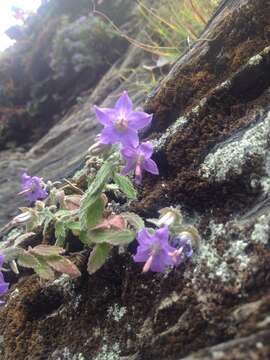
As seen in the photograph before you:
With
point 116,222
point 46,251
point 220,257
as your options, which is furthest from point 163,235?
point 46,251

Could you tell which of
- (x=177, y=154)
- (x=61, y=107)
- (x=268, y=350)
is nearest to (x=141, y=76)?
(x=61, y=107)

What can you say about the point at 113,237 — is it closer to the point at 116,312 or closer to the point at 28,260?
the point at 116,312

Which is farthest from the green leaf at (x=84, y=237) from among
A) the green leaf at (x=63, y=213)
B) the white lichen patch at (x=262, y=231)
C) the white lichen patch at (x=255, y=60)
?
the white lichen patch at (x=255, y=60)

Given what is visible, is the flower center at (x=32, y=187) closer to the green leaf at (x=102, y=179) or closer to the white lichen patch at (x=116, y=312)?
the green leaf at (x=102, y=179)

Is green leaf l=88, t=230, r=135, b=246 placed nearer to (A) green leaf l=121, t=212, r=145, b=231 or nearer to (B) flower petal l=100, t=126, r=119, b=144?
(A) green leaf l=121, t=212, r=145, b=231

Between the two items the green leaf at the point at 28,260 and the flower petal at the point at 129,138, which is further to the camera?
the green leaf at the point at 28,260

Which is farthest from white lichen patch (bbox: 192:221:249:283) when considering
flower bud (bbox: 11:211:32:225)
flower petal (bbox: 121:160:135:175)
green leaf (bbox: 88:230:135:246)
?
flower bud (bbox: 11:211:32:225)

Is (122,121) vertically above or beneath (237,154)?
above
